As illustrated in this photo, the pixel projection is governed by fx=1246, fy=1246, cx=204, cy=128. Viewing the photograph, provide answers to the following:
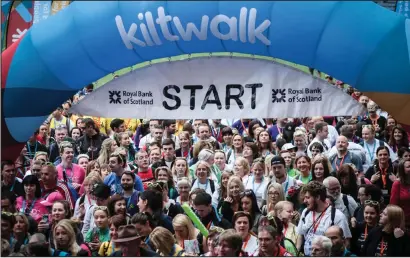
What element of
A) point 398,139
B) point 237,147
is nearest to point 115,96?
point 237,147

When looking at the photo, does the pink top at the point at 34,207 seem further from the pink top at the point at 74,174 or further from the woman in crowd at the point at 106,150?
the woman in crowd at the point at 106,150

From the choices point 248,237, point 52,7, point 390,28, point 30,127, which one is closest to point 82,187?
point 30,127

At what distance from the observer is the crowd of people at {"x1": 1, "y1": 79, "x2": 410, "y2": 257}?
12.1 meters

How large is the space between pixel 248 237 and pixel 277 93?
2.73 metres

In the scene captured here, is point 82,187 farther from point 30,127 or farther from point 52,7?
point 52,7

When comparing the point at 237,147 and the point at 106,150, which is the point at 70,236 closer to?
the point at 106,150

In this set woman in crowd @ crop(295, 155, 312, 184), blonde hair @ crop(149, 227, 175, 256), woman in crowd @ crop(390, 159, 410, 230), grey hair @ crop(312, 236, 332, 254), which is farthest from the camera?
woman in crowd @ crop(295, 155, 312, 184)

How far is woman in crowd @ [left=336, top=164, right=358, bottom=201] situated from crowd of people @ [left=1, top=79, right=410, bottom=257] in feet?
0.05

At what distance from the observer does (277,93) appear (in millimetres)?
14602

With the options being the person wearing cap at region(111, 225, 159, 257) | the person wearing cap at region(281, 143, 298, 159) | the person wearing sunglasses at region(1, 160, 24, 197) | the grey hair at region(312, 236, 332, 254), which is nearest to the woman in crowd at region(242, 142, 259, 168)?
the person wearing cap at region(281, 143, 298, 159)

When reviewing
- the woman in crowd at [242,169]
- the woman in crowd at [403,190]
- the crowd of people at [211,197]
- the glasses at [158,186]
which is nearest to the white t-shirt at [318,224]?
the crowd of people at [211,197]

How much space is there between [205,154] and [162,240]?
4385 millimetres

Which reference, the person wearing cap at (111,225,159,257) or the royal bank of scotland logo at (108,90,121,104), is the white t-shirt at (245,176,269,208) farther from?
the person wearing cap at (111,225,159,257)

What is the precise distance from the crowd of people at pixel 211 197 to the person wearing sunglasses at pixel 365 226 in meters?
0.01
